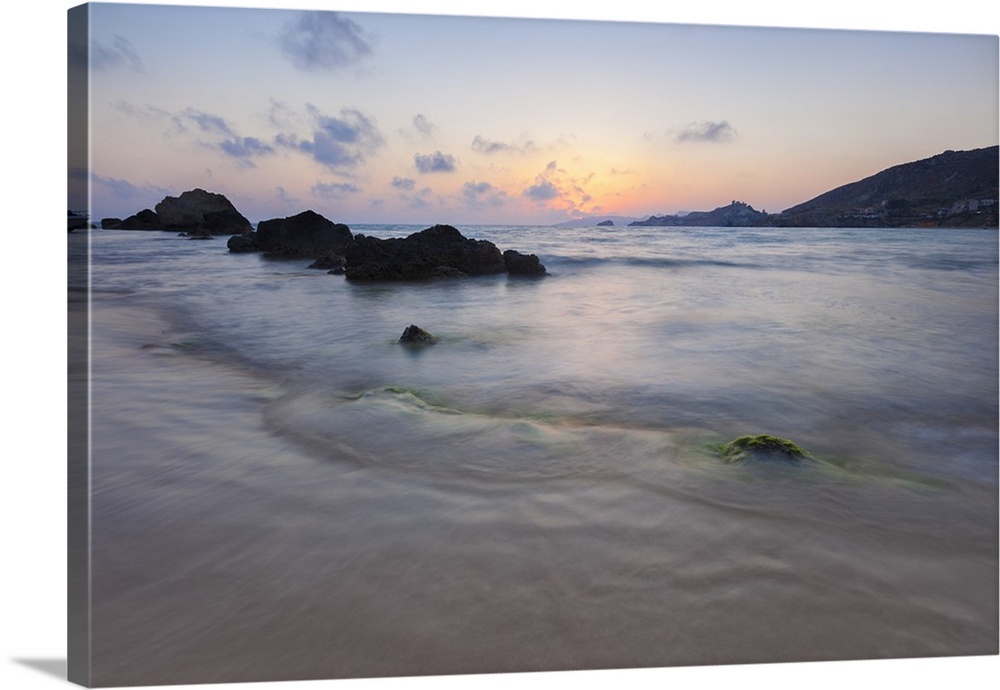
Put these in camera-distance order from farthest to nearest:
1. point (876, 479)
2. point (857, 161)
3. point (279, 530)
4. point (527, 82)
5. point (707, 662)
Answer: point (857, 161)
point (527, 82)
point (876, 479)
point (279, 530)
point (707, 662)

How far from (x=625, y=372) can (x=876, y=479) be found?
4.75ft

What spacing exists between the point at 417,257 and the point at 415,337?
2.82m

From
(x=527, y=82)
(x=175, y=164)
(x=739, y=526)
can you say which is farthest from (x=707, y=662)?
(x=175, y=164)

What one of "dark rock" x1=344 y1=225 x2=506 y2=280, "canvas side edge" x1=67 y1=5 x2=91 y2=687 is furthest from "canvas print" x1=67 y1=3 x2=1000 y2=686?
"dark rock" x1=344 y1=225 x2=506 y2=280

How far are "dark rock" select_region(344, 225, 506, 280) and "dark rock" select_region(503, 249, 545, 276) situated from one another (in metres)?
0.08

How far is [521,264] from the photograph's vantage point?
6504 millimetres

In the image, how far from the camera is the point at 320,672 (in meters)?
1.85

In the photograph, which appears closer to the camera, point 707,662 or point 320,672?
point 320,672

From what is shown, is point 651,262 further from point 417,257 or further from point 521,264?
point 417,257

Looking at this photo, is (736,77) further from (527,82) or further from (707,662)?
(707,662)

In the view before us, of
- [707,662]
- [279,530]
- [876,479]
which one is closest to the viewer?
[707,662]

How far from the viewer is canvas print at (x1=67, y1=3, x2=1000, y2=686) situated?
6.64 ft

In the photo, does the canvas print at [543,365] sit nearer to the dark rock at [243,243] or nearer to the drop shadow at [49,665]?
the drop shadow at [49,665]

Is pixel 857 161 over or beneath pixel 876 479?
over
